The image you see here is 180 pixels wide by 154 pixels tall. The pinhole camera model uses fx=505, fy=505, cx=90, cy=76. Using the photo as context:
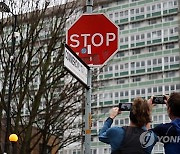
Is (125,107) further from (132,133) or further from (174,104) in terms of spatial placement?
(174,104)

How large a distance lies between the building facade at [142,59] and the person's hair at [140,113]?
68.7 meters

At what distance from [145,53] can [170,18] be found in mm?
6552

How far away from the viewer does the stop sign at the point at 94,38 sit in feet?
23.4

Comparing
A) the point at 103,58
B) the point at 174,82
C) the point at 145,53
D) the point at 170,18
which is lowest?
the point at 103,58

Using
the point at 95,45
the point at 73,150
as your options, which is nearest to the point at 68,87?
the point at 95,45

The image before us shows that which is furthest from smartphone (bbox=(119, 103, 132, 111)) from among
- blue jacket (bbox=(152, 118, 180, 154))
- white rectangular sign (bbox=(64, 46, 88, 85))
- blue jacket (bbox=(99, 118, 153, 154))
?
white rectangular sign (bbox=(64, 46, 88, 85))

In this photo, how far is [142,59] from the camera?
7788cm

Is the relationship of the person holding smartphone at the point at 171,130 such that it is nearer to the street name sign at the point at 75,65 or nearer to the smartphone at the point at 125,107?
the smartphone at the point at 125,107

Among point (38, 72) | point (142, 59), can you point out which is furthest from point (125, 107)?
point (142, 59)

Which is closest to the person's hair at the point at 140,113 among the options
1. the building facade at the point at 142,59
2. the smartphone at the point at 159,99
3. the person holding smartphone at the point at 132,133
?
the person holding smartphone at the point at 132,133

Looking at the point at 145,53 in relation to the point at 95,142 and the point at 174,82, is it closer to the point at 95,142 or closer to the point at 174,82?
the point at 174,82

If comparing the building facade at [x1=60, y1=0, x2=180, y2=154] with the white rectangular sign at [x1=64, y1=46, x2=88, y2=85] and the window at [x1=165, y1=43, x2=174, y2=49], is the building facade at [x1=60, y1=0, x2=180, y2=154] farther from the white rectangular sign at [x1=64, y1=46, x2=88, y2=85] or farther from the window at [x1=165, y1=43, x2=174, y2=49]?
the white rectangular sign at [x1=64, y1=46, x2=88, y2=85]

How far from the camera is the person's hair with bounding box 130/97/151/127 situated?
17.5ft

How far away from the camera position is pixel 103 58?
23.3 ft
